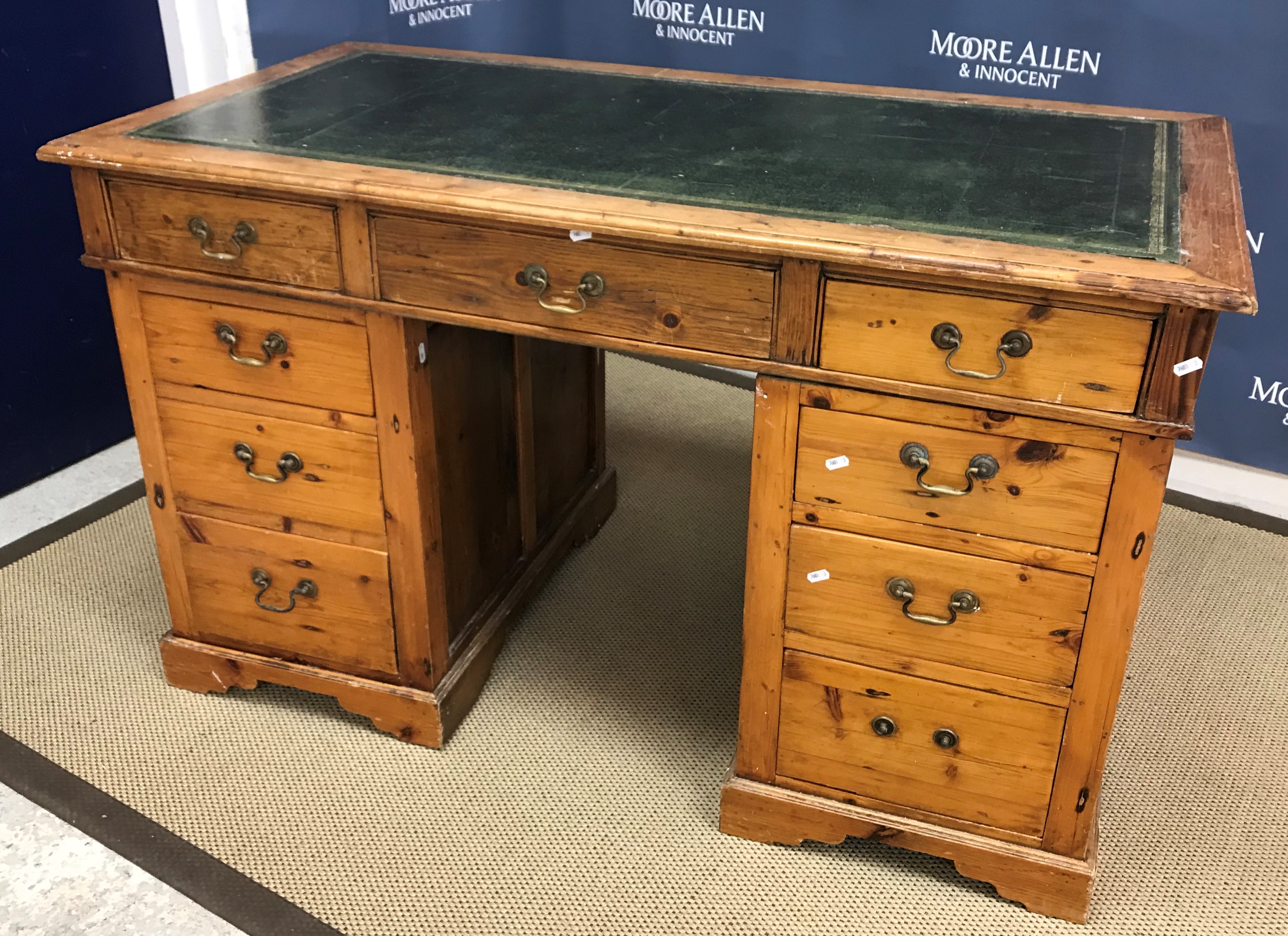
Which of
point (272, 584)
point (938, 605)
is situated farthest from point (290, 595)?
point (938, 605)

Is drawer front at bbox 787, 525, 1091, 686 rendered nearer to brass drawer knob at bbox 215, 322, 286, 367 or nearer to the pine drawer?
the pine drawer

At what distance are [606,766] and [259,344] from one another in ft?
2.57

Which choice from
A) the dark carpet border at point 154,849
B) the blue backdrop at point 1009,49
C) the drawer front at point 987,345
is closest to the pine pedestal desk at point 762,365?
the drawer front at point 987,345

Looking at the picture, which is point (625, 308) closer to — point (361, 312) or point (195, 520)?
point (361, 312)

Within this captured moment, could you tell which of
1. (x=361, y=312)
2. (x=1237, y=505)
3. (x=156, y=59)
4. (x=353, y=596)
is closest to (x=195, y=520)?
(x=353, y=596)

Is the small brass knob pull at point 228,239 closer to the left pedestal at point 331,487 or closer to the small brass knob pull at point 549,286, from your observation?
the left pedestal at point 331,487

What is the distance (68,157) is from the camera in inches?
60.6

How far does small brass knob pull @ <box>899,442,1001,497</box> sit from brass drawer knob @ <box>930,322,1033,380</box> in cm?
10

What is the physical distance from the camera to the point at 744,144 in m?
1.60

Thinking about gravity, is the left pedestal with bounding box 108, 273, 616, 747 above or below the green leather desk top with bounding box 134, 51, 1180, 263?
below

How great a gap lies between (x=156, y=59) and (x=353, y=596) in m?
1.35

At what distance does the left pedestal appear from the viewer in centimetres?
162

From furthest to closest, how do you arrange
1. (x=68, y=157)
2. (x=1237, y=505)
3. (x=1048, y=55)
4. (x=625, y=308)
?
(x=1237, y=505)
(x=1048, y=55)
(x=68, y=157)
(x=625, y=308)

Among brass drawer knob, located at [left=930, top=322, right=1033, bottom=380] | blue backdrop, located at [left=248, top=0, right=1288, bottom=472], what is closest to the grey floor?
brass drawer knob, located at [left=930, top=322, right=1033, bottom=380]
